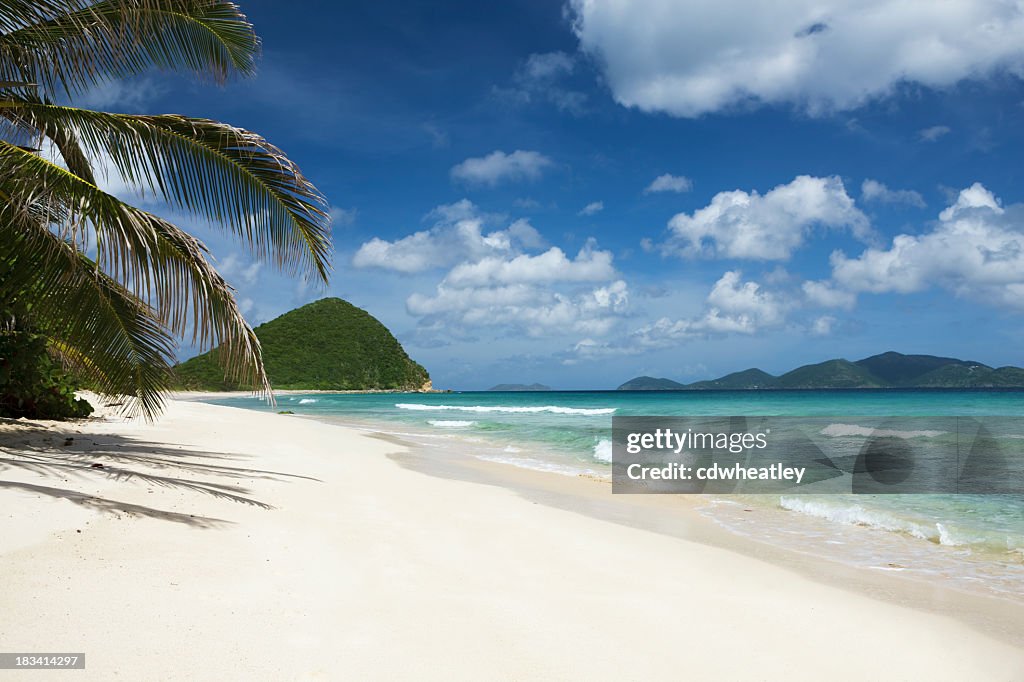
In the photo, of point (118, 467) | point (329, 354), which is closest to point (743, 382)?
point (329, 354)

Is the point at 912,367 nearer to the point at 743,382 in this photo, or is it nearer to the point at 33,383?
the point at 743,382

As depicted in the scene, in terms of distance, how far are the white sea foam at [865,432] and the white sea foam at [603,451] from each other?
9402 millimetres

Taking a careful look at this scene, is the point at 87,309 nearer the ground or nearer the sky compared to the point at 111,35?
nearer the ground

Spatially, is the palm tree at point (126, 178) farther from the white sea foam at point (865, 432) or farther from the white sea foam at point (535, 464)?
the white sea foam at point (865, 432)

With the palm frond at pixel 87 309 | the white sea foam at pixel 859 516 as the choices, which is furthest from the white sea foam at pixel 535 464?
the palm frond at pixel 87 309

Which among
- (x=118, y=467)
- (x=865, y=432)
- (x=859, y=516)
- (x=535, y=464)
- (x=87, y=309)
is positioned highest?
(x=87, y=309)

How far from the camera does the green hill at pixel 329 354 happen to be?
90625mm

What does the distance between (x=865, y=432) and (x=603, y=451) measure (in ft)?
42.2

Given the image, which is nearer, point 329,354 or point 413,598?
point 413,598

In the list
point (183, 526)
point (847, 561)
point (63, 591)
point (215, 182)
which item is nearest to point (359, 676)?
point (63, 591)

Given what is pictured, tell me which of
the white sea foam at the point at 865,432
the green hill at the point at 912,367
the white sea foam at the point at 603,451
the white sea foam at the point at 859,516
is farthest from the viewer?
the green hill at the point at 912,367

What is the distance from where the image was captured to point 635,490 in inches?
399

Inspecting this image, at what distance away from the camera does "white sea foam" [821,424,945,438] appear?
21375 mm

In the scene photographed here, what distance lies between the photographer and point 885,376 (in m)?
120
